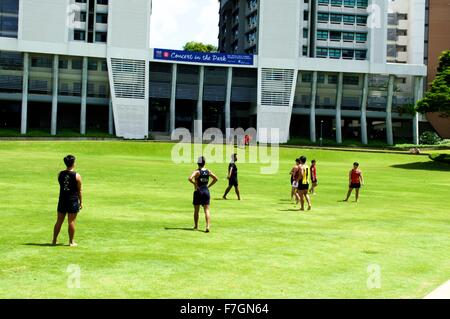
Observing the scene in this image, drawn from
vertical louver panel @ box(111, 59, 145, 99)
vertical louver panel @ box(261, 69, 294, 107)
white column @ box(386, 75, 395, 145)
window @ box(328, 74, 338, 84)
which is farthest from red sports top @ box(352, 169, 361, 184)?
window @ box(328, 74, 338, 84)

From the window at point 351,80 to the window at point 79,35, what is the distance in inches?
1685

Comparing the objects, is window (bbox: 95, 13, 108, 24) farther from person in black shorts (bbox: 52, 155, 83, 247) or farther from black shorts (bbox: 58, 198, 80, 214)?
black shorts (bbox: 58, 198, 80, 214)

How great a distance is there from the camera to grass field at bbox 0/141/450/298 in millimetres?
10062

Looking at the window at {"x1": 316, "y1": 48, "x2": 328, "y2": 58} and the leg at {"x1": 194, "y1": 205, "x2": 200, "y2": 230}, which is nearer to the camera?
the leg at {"x1": 194, "y1": 205, "x2": 200, "y2": 230}

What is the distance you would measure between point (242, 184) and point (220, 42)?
323ft

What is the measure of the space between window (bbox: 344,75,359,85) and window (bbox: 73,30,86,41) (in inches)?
1685

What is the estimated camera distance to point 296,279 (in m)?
10.8

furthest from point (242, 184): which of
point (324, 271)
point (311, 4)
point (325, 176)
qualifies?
point (311, 4)

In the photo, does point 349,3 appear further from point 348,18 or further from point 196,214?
point 196,214

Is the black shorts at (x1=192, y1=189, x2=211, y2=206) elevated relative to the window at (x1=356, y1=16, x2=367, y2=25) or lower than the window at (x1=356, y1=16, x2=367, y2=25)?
lower

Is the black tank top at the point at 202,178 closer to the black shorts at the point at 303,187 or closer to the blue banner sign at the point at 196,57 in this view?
the black shorts at the point at 303,187

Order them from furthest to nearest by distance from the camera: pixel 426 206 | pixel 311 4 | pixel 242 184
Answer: pixel 311 4
pixel 242 184
pixel 426 206
